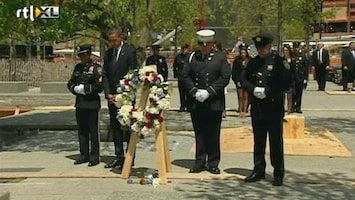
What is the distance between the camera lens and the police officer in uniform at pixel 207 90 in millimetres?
9672

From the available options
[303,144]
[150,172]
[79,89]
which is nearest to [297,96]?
[303,144]

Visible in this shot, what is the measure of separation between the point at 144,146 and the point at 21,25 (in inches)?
158

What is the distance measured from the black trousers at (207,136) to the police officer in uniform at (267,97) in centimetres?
70

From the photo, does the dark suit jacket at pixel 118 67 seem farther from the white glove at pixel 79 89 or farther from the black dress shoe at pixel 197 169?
the black dress shoe at pixel 197 169

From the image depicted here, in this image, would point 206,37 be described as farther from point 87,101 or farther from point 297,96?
point 297,96

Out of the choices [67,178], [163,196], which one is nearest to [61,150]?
[67,178]

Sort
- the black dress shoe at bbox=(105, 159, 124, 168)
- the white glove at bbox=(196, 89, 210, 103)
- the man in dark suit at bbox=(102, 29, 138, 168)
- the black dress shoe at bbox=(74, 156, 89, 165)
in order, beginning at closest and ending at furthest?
the white glove at bbox=(196, 89, 210, 103) → the man in dark suit at bbox=(102, 29, 138, 168) → the black dress shoe at bbox=(105, 159, 124, 168) → the black dress shoe at bbox=(74, 156, 89, 165)

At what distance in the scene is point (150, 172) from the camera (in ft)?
32.3

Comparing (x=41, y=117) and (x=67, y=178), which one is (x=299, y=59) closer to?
(x=41, y=117)

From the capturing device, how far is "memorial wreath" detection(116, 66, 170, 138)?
9.23 m

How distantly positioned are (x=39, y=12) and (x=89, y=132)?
3.63m

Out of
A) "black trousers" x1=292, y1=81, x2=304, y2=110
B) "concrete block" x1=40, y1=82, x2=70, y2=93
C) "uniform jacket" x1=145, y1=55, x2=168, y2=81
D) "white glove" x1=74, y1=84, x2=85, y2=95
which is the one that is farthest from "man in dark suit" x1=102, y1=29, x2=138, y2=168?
"concrete block" x1=40, y1=82, x2=70, y2=93

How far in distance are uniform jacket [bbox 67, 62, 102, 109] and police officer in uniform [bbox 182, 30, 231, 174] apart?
1510 mm

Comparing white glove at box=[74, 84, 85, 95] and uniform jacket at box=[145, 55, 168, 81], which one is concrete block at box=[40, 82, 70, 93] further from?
white glove at box=[74, 84, 85, 95]
